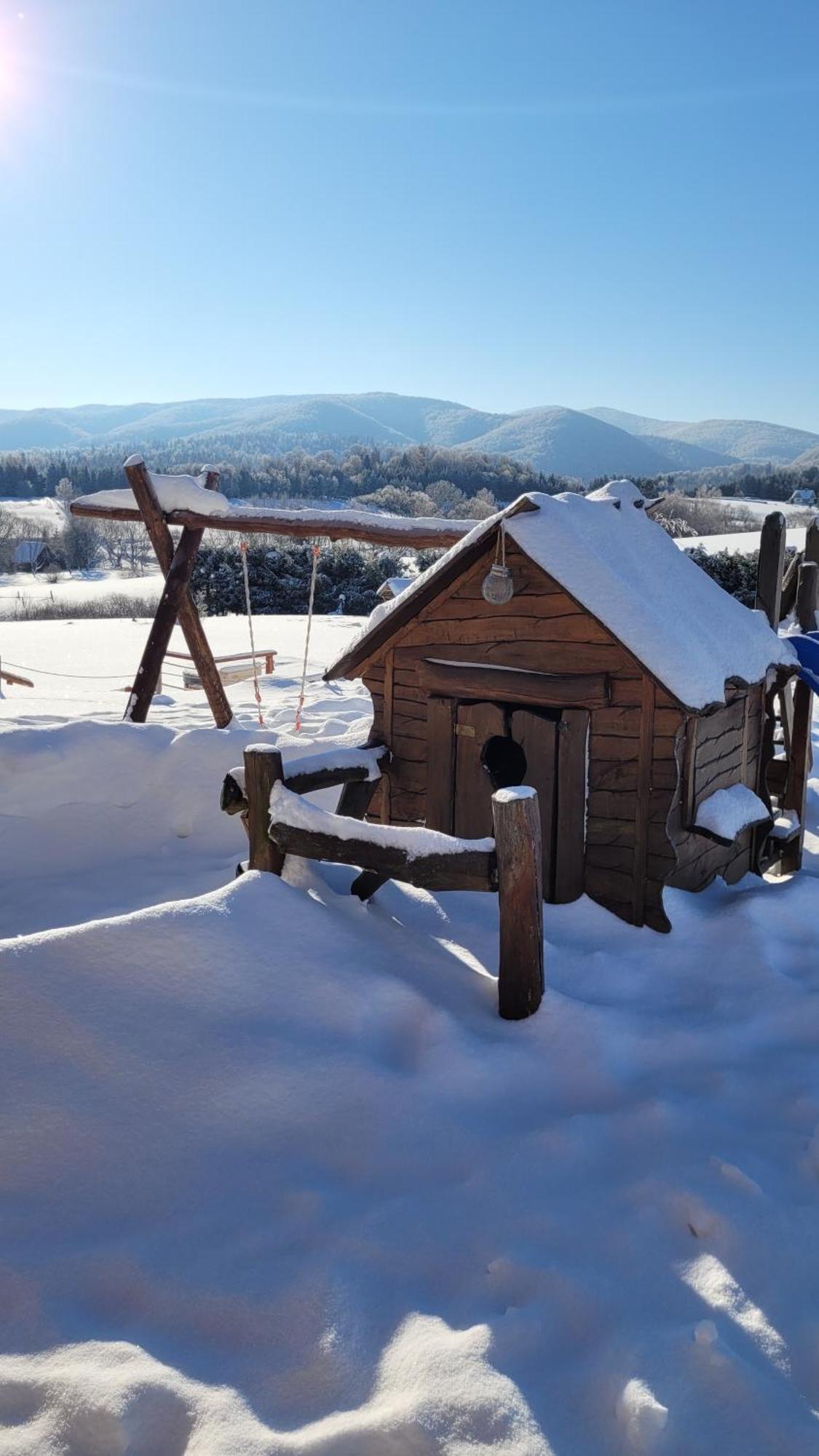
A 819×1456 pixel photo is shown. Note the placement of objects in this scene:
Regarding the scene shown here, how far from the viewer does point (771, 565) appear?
738 cm

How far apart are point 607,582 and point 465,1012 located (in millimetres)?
2260

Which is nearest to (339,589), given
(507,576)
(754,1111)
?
(507,576)

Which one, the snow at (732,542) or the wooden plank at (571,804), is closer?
the wooden plank at (571,804)

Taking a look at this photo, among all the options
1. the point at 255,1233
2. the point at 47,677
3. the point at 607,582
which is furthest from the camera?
the point at 47,677

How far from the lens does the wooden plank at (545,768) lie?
466cm

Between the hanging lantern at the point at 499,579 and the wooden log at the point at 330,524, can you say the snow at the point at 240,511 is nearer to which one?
the wooden log at the point at 330,524

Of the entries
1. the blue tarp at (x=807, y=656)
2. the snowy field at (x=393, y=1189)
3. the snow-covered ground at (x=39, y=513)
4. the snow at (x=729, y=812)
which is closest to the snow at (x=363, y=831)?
the snowy field at (x=393, y=1189)

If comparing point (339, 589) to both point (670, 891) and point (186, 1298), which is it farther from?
point (186, 1298)

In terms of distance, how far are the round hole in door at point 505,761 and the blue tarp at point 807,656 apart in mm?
2009

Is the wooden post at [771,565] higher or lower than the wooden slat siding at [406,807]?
higher

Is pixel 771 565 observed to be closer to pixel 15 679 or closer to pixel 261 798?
pixel 261 798

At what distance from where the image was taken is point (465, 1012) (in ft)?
11.2

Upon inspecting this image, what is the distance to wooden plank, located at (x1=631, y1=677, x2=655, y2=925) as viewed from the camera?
447cm

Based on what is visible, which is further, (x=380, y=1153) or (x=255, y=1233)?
(x=380, y=1153)
